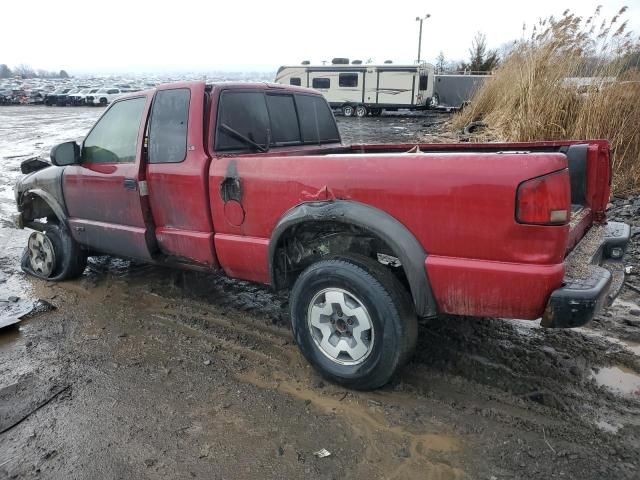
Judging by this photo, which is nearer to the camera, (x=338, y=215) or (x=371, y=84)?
(x=338, y=215)

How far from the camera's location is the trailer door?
26516 millimetres

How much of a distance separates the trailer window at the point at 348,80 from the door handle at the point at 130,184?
81.7 feet

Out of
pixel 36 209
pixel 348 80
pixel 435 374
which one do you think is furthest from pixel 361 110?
pixel 435 374

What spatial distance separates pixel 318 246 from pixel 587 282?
164cm

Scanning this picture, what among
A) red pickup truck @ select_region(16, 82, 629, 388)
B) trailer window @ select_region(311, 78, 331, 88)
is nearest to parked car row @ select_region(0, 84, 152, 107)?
trailer window @ select_region(311, 78, 331, 88)

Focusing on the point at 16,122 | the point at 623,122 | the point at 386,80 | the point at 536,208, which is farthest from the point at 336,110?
the point at 536,208

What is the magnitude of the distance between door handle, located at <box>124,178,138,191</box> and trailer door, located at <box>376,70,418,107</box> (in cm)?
2462

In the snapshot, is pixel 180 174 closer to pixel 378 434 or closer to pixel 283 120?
pixel 283 120

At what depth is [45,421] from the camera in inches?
113

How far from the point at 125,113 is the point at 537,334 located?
393cm

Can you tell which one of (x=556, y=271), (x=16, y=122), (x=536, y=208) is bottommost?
(x=16, y=122)

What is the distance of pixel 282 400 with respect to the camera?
299 cm

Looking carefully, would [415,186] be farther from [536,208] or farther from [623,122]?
[623,122]

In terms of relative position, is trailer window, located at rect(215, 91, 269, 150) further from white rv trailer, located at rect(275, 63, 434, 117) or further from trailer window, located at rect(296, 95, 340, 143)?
white rv trailer, located at rect(275, 63, 434, 117)
